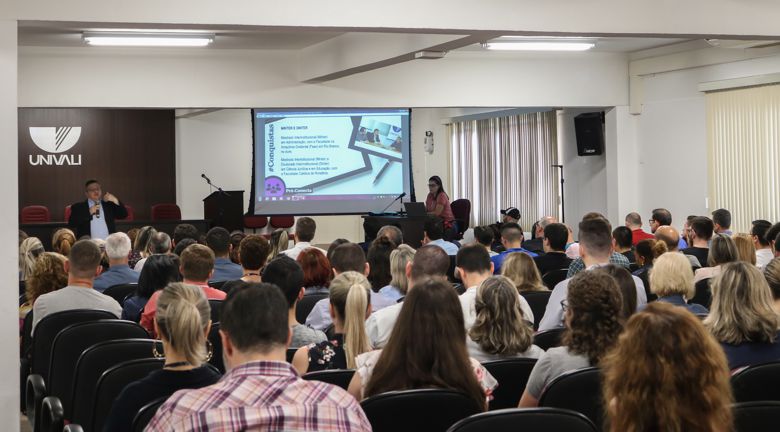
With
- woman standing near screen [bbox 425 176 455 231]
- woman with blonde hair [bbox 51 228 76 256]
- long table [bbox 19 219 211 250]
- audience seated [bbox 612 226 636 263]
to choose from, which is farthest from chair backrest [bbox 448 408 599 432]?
long table [bbox 19 219 211 250]

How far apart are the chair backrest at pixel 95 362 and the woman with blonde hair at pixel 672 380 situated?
2.40 meters

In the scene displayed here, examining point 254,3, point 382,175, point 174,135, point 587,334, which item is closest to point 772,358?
point 587,334

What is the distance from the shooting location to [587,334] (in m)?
3.14

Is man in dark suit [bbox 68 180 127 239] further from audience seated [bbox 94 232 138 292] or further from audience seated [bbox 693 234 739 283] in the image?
audience seated [bbox 693 234 739 283]

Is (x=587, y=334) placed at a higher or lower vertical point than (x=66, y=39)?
lower

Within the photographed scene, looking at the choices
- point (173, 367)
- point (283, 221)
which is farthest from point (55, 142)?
point (173, 367)

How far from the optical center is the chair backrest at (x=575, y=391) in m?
2.97

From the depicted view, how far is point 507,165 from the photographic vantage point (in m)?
17.7

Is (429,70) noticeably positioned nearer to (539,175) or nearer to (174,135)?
(539,175)

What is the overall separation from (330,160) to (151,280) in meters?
7.38

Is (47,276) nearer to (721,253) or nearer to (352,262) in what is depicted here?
(352,262)

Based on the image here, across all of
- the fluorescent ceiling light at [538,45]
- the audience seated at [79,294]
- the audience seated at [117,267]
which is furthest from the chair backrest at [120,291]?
the fluorescent ceiling light at [538,45]

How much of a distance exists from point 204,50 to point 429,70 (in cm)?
297

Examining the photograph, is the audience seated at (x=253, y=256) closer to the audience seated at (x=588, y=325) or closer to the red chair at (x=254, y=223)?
the audience seated at (x=588, y=325)
